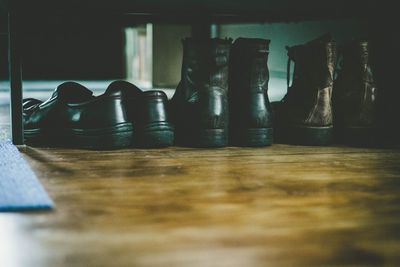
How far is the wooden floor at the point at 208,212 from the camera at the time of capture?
888 mm

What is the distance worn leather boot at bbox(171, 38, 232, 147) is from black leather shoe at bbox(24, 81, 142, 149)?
17 centimetres

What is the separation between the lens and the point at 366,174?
1506mm

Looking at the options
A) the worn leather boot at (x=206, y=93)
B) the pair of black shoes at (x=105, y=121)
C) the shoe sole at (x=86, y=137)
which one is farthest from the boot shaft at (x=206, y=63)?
the shoe sole at (x=86, y=137)

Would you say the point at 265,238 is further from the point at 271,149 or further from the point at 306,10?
the point at 306,10

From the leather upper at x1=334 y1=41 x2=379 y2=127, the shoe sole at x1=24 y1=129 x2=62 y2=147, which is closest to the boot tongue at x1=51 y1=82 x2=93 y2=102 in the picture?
the shoe sole at x1=24 y1=129 x2=62 y2=147

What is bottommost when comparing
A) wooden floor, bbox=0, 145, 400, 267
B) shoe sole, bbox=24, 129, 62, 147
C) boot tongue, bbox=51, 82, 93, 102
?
wooden floor, bbox=0, 145, 400, 267

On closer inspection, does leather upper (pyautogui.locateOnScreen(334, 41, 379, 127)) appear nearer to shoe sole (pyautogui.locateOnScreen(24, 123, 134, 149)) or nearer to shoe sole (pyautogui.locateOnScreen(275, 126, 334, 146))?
shoe sole (pyautogui.locateOnScreen(275, 126, 334, 146))

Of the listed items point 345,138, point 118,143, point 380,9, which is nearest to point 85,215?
point 118,143

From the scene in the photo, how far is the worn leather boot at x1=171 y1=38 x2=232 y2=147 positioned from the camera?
1.86m

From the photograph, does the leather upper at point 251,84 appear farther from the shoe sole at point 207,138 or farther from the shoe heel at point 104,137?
the shoe heel at point 104,137

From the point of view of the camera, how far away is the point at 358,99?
1983mm

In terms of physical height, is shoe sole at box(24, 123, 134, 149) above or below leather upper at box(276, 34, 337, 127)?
below

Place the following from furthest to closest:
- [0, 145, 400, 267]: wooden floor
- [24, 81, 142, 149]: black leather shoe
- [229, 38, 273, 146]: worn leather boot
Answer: [229, 38, 273, 146]: worn leather boot, [24, 81, 142, 149]: black leather shoe, [0, 145, 400, 267]: wooden floor

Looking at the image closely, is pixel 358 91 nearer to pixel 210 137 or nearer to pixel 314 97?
pixel 314 97
